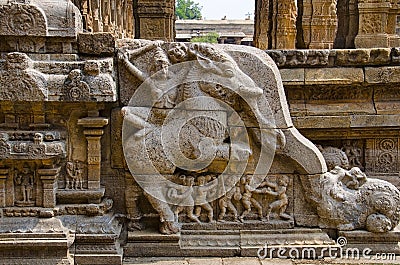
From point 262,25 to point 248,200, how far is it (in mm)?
10651

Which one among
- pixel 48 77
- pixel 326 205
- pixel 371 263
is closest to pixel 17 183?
pixel 48 77

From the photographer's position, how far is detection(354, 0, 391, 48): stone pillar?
36.9 feet

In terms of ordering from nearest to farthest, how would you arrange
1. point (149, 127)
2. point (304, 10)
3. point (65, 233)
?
point (65, 233)
point (149, 127)
point (304, 10)

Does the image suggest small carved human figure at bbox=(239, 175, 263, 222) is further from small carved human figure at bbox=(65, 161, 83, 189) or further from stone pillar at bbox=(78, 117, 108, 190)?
small carved human figure at bbox=(65, 161, 83, 189)

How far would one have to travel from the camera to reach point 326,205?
5.11 meters

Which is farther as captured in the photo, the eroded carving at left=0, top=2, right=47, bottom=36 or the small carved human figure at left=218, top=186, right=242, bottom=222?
the small carved human figure at left=218, top=186, right=242, bottom=222

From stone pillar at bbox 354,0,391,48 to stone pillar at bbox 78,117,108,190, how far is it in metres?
7.60

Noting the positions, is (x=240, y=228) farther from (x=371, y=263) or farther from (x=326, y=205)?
(x=371, y=263)

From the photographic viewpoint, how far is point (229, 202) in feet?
17.0

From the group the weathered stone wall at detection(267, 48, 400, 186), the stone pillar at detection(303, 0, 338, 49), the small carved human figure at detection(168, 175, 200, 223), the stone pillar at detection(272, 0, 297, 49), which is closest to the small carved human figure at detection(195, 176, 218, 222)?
the small carved human figure at detection(168, 175, 200, 223)

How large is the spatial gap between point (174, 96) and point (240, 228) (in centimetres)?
130

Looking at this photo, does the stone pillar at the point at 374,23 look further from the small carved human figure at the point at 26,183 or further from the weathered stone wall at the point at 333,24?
the small carved human figure at the point at 26,183

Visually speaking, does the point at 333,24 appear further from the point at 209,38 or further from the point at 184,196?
the point at 209,38

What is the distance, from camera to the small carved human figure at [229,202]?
516cm
